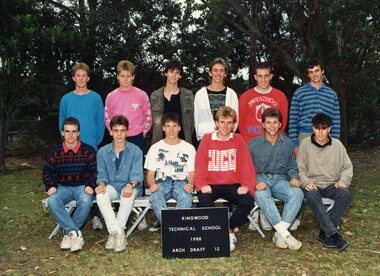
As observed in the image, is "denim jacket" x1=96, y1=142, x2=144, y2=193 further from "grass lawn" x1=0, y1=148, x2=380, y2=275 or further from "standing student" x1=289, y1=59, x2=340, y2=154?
"standing student" x1=289, y1=59, x2=340, y2=154

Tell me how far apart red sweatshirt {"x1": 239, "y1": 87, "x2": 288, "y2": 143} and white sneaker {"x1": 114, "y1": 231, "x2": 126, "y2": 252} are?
211 centimetres

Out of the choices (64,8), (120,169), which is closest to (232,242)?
(120,169)

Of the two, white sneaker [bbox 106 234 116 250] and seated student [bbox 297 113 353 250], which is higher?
seated student [bbox 297 113 353 250]

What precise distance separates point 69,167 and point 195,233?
5.76ft

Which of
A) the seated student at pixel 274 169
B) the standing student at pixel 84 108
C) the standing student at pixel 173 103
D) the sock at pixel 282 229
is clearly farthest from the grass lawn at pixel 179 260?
the standing student at pixel 173 103

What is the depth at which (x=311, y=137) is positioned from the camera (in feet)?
18.4

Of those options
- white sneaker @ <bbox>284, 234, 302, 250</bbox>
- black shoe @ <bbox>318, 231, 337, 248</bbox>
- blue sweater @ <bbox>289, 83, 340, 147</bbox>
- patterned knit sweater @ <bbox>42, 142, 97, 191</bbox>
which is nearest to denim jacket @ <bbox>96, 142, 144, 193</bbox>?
patterned knit sweater @ <bbox>42, 142, 97, 191</bbox>

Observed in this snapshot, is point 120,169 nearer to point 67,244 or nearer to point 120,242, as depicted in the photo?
point 120,242

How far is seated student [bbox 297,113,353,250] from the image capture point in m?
5.24

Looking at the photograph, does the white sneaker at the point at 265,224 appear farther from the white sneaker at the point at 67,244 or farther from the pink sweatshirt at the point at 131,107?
the white sneaker at the point at 67,244

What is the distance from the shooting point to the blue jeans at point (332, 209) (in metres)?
5.11

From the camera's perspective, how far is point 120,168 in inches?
219

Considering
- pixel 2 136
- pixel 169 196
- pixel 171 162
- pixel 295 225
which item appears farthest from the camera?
pixel 2 136

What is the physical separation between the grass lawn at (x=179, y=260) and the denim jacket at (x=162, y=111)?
1296 mm
